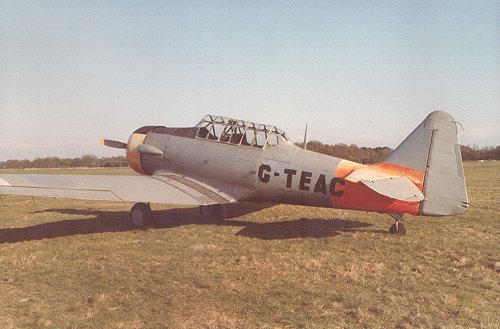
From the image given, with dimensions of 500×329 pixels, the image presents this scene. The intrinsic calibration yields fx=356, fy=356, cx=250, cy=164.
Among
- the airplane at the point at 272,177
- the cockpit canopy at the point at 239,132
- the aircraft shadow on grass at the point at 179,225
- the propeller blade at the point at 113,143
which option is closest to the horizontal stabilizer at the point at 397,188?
the airplane at the point at 272,177

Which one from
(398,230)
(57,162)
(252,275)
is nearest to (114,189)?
(252,275)

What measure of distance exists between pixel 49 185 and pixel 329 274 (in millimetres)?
6335

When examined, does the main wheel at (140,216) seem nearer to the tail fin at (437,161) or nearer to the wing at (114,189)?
the wing at (114,189)

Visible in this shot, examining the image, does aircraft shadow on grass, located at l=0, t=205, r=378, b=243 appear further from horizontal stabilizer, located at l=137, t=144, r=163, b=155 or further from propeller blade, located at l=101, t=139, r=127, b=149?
propeller blade, located at l=101, t=139, r=127, b=149

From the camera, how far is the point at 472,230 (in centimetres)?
835

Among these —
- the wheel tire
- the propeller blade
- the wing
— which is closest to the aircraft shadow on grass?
the wheel tire

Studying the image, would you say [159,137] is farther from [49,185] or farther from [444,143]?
[444,143]

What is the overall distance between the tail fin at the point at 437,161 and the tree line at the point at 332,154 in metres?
43.7

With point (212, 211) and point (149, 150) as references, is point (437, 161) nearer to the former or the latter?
point (212, 211)

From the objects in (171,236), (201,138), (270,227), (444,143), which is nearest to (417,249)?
(444,143)

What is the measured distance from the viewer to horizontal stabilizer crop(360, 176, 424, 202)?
6.59 m

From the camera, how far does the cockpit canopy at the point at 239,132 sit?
29.8 ft

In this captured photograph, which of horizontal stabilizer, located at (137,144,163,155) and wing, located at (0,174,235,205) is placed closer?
wing, located at (0,174,235,205)

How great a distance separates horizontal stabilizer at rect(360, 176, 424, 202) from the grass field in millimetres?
989
